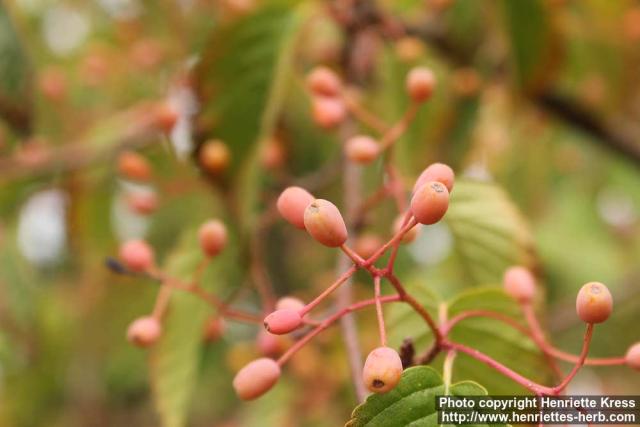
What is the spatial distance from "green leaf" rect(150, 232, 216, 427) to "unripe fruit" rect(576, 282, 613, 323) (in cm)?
41

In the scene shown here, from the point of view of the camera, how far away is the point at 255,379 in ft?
1.69

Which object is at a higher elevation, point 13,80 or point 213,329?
point 13,80

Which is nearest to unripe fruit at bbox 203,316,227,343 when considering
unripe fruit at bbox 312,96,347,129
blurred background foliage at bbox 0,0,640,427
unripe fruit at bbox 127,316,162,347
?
blurred background foliage at bbox 0,0,640,427

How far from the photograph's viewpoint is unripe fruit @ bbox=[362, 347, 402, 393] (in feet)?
1.48

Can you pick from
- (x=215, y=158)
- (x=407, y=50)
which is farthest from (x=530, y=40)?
(x=215, y=158)

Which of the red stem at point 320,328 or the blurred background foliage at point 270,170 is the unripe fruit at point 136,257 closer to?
the blurred background foliage at point 270,170

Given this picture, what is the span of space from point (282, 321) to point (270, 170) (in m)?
0.63

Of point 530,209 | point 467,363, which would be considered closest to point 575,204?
point 530,209

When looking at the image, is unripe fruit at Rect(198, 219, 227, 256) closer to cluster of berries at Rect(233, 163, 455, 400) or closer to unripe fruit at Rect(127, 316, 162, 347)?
unripe fruit at Rect(127, 316, 162, 347)

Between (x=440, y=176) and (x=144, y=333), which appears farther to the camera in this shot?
(x=144, y=333)

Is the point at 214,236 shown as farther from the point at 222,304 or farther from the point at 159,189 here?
the point at 159,189

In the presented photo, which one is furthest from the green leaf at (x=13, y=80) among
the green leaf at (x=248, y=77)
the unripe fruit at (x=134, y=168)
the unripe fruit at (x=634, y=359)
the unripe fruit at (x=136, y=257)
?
the unripe fruit at (x=634, y=359)

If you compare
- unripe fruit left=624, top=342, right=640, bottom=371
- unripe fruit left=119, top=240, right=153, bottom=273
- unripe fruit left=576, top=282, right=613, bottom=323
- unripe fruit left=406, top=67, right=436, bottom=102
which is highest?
unripe fruit left=406, top=67, right=436, bottom=102

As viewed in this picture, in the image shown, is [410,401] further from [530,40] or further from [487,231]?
[530,40]
